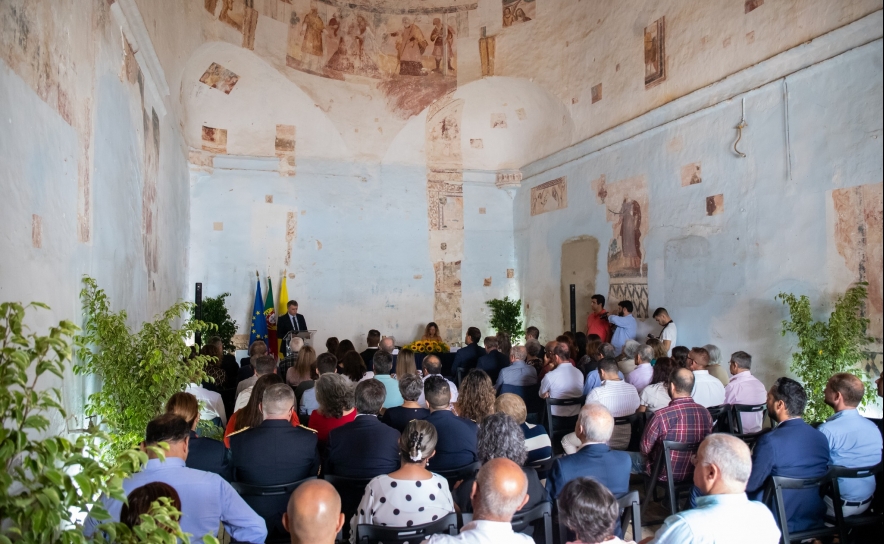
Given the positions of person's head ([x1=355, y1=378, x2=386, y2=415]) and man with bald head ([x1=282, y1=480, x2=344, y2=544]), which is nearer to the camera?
Result: man with bald head ([x1=282, y1=480, x2=344, y2=544])

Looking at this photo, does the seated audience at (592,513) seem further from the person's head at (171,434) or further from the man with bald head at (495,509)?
the person's head at (171,434)

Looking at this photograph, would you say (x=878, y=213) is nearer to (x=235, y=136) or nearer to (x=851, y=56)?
(x=851, y=56)

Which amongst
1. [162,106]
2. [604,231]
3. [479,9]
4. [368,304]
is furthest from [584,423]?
[479,9]

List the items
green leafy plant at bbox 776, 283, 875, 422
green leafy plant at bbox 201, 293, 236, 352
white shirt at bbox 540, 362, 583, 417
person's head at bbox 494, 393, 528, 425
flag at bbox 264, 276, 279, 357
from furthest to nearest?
flag at bbox 264, 276, 279, 357, green leafy plant at bbox 201, 293, 236, 352, green leafy plant at bbox 776, 283, 875, 422, white shirt at bbox 540, 362, 583, 417, person's head at bbox 494, 393, 528, 425

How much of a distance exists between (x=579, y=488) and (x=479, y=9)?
44.1 ft

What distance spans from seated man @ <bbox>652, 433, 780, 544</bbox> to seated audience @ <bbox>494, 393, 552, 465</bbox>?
60.2 inches

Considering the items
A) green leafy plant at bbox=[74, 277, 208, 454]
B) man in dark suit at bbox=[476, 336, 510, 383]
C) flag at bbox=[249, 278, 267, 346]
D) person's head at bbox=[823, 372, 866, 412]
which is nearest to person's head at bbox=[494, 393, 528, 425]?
person's head at bbox=[823, 372, 866, 412]

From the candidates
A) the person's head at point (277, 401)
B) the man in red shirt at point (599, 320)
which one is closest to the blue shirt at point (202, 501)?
the person's head at point (277, 401)

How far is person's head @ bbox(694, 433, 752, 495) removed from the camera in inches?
109

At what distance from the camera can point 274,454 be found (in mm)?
3789

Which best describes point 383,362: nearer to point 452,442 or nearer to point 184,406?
point 452,442

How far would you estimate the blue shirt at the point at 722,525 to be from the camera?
2600mm

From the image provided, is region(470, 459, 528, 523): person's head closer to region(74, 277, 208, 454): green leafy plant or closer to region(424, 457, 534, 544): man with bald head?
region(424, 457, 534, 544): man with bald head

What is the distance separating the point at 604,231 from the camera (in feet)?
39.2
